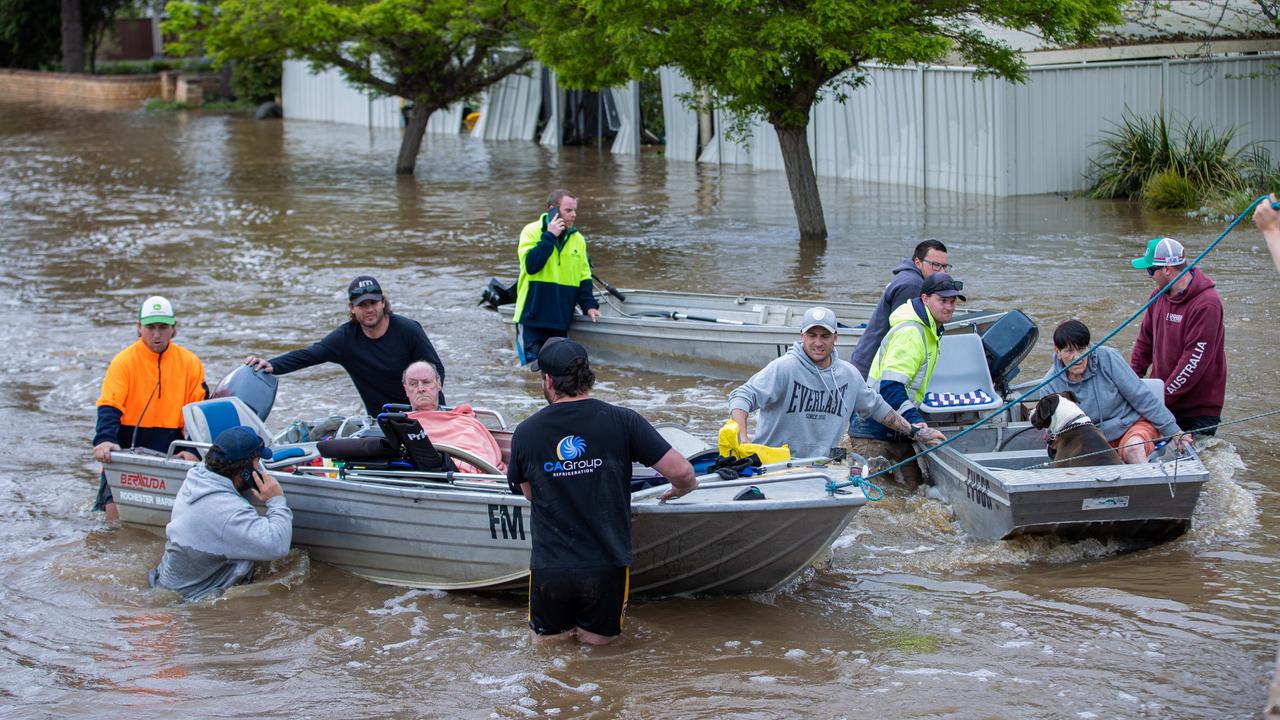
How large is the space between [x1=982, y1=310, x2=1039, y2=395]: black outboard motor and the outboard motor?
4820mm

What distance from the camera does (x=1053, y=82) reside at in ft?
75.8

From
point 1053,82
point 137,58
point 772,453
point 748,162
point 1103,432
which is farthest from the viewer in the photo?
point 137,58

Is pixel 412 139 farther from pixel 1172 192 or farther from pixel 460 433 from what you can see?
pixel 460 433

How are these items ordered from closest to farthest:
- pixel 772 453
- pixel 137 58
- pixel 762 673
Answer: pixel 762 673 → pixel 772 453 → pixel 137 58

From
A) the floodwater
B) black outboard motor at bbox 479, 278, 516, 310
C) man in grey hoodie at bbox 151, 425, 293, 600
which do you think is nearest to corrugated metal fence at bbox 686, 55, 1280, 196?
the floodwater

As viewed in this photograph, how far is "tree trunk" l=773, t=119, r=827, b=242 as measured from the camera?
1902 cm

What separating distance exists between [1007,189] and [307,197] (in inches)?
518

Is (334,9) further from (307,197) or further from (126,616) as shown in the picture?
(126,616)

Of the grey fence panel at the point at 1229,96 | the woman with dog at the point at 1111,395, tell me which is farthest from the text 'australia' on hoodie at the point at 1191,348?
the grey fence panel at the point at 1229,96

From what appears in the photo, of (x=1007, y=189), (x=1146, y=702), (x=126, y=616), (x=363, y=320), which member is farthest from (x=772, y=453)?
(x=1007, y=189)

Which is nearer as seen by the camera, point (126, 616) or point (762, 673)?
point (762, 673)

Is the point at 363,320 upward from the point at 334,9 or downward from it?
downward

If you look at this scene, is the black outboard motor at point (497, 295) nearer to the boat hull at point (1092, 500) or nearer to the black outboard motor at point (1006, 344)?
the black outboard motor at point (1006, 344)

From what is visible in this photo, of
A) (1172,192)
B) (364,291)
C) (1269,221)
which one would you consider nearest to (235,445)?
(364,291)
